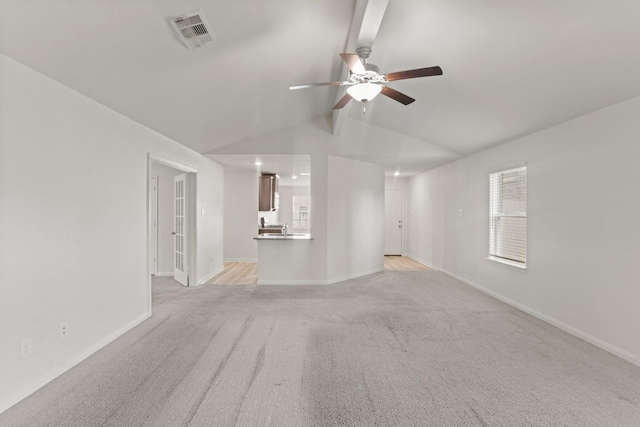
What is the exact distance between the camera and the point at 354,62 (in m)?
2.34

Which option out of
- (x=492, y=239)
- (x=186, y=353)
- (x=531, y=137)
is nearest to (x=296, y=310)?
(x=186, y=353)

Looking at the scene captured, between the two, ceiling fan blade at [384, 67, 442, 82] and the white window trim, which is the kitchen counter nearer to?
the white window trim

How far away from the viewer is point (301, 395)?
2.22 metres

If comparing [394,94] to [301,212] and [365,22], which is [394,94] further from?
[301,212]

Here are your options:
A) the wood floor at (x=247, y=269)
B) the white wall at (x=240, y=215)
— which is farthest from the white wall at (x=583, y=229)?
the white wall at (x=240, y=215)

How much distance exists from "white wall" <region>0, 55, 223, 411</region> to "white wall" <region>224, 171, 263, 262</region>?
4.16m

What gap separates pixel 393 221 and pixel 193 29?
25.3ft

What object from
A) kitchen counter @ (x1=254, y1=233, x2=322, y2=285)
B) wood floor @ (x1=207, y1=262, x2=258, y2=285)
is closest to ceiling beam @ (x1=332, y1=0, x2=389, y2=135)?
kitchen counter @ (x1=254, y1=233, x2=322, y2=285)

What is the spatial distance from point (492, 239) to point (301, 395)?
4144mm

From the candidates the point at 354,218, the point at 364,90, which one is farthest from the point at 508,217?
the point at 364,90

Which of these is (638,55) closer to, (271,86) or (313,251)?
(271,86)

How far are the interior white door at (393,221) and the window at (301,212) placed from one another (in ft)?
8.70

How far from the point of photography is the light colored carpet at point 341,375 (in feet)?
6.57

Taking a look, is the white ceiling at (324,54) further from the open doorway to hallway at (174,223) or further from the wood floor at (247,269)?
the wood floor at (247,269)
